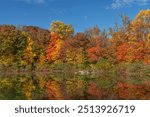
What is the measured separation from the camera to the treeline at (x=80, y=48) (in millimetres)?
36919

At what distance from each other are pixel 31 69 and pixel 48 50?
437 cm

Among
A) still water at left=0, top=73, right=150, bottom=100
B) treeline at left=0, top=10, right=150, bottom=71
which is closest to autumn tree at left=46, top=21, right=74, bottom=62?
treeline at left=0, top=10, right=150, bottom=71

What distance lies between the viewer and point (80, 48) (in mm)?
42719

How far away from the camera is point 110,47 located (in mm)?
39688

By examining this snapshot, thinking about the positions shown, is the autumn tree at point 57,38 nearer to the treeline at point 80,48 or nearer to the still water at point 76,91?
the treeline at point 80,48

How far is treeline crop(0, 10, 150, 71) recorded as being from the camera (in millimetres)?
36919

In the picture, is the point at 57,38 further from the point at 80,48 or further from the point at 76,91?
the point at 76,91

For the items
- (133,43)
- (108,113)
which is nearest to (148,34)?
(133,43)

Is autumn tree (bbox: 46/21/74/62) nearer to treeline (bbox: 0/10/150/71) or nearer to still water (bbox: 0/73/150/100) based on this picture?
treeline (bbox: 0/10/150/71)

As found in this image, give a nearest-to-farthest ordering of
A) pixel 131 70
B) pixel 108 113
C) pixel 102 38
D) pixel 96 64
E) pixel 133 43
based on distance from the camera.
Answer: pixel 108 113 < pixel 131 70 < pixel 133 43 < pixel 96 64 < pixel 102 38

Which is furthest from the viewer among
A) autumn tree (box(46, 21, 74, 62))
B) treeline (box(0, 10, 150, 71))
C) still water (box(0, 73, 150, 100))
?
autumn tree (box(46, 21, 74, 62))

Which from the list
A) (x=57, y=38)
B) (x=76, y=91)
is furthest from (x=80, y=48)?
(x=76, y=91)

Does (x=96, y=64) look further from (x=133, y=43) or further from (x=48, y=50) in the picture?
(x=48, y=50)

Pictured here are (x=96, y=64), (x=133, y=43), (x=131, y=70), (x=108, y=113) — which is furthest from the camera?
(x=96, y=64)
